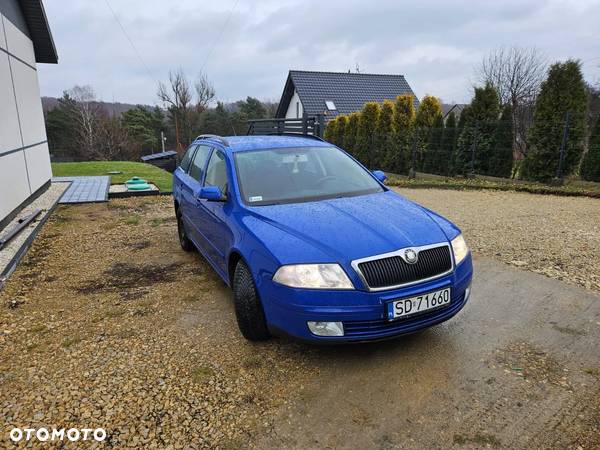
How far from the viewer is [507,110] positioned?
40.4 feet

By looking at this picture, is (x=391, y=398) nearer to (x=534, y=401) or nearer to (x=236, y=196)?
(x=534, y=401)

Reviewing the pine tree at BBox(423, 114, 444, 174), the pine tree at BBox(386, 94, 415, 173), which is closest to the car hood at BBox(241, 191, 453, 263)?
the pine tree at BBox(423, 114, 444, 174)

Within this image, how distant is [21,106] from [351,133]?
1335 cm

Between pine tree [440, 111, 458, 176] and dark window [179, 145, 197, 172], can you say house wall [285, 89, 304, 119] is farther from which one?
dark window [179, 145, 197, 172]

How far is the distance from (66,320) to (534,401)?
146 inches

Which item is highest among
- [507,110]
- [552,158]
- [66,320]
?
[507,110]

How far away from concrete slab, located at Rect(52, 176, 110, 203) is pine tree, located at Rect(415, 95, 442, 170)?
10404mm

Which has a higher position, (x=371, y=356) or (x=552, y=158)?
(x=552, y=158)

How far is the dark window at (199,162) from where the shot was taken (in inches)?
179

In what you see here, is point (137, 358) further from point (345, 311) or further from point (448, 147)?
point (448, 147)

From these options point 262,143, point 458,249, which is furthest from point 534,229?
point 262,143

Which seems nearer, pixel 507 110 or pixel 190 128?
pixel 507 110

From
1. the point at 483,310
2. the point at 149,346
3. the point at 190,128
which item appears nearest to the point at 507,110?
the point at 483,310

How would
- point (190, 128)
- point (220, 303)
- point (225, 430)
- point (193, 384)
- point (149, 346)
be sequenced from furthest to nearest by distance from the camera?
point (190, 128), point (220, 303), point (149, 346), point (193, 384), point (225, 430)
